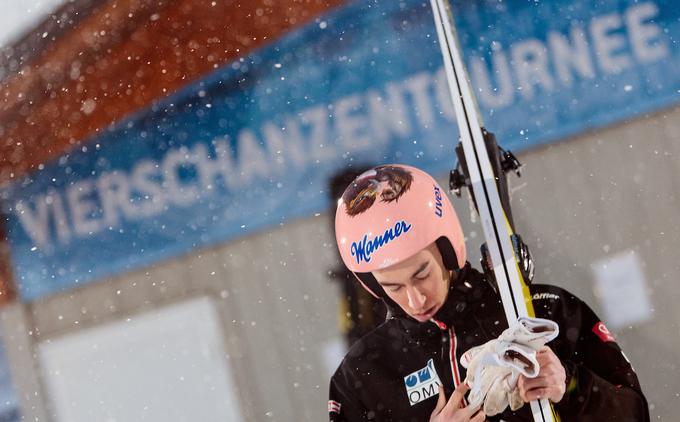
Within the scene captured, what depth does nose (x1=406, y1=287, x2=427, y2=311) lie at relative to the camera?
4.47 feet

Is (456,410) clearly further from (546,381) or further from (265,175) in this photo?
(265,175)

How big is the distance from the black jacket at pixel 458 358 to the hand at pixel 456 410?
0.05ft

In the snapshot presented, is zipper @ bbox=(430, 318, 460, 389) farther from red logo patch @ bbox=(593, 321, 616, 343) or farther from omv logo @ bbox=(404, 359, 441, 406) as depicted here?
red logo patch @ bbox=(593, 321, 616, 343)

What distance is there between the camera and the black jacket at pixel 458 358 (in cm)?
129

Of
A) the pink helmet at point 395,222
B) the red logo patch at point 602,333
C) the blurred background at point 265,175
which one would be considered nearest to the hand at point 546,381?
the red logo patch at point 602,333

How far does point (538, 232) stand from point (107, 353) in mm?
1104

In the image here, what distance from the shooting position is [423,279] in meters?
1.36

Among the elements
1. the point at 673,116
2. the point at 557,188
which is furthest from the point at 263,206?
the point at 673,116

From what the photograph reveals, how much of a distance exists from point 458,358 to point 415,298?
135 mm

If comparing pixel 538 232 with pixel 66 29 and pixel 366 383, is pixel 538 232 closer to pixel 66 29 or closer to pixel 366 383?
pixel 366 383

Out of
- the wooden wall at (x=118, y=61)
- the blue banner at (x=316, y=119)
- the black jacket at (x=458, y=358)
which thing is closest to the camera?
the black jacket at (x=458, y=358)

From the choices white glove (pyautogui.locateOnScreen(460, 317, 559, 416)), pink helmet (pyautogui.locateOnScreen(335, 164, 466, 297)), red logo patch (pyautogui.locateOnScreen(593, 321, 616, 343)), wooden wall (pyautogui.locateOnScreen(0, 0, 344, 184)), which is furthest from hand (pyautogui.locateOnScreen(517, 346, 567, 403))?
wooden wall (pyautogui.locateOnScreen(0, 0, 344, 184))

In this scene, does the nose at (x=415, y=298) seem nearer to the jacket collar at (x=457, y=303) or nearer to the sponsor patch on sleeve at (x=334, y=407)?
the jacket collar at (x=457, y=303)

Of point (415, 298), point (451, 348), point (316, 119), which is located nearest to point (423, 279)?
point (415, 298)
